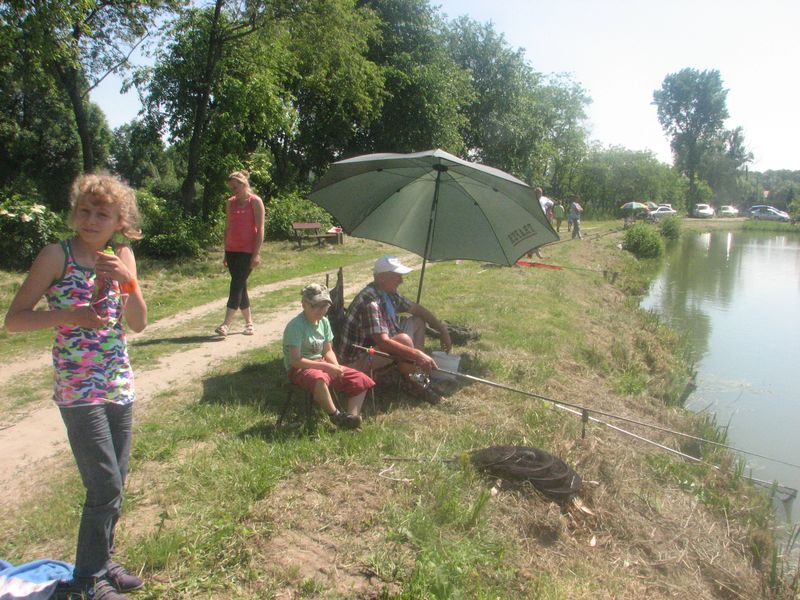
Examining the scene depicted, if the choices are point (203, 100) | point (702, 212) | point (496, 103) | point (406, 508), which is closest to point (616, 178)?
point (702, 212)

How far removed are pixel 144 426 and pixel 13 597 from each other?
200 cm

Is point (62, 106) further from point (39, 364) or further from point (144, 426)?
point (144, 426)

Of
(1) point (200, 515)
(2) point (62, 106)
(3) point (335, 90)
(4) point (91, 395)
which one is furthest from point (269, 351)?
(2) point (62, 106)

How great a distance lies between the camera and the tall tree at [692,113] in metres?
68.9

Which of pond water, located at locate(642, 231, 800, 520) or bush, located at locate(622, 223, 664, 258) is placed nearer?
pond water, located at locate(642, 231, 800, 520)

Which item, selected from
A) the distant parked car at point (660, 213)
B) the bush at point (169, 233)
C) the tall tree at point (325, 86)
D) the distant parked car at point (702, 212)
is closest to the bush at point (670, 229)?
the distant parked car at point (660, 213)

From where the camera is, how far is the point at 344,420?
439cm

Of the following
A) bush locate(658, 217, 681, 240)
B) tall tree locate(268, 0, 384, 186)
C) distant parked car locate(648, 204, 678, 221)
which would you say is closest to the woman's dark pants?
tall tree locate(268, 0, 384, 186)

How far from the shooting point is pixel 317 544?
126 inches

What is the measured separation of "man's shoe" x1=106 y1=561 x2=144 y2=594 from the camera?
104 inches

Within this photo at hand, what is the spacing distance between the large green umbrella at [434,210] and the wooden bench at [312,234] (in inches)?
412

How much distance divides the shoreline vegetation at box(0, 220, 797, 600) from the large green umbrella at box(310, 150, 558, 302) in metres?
1.25

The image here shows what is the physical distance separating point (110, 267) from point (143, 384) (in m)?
3.30

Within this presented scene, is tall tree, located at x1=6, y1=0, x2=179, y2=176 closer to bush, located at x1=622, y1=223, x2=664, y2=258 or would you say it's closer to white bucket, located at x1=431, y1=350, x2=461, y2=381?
white bucket, located at x1=431, y1=350, x2=461, y2=381
